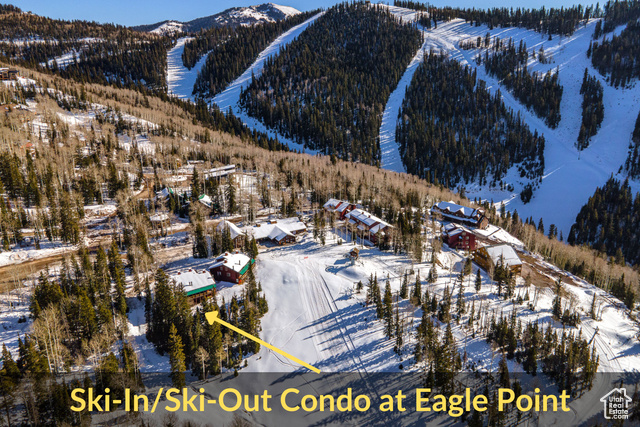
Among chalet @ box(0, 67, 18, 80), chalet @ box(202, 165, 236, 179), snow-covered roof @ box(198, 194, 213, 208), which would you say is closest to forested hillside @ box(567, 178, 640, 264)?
chalet @ box(202, 165, 236, 179)

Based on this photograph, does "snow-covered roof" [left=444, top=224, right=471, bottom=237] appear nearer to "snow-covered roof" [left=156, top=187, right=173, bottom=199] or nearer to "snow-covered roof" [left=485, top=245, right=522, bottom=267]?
"snow-covered roof" [left=485, top=245, right=522, bottom=267]

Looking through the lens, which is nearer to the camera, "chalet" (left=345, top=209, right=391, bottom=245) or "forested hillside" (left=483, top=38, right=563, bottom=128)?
"chalet" (left=345, top=209, right=391, bottom=245)

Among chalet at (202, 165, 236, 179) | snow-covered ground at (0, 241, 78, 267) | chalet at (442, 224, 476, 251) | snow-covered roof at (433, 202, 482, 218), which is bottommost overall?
chalet at (442, 224, 476, 251)

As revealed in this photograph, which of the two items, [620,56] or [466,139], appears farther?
[620,56]

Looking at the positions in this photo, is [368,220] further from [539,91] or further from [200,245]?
[539,91]

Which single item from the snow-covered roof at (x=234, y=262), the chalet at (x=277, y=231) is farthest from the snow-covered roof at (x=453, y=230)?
the snow-covered roof at (x=234, y=262)

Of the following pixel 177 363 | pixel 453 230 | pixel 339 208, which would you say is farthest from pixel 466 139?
pixel 177 363
